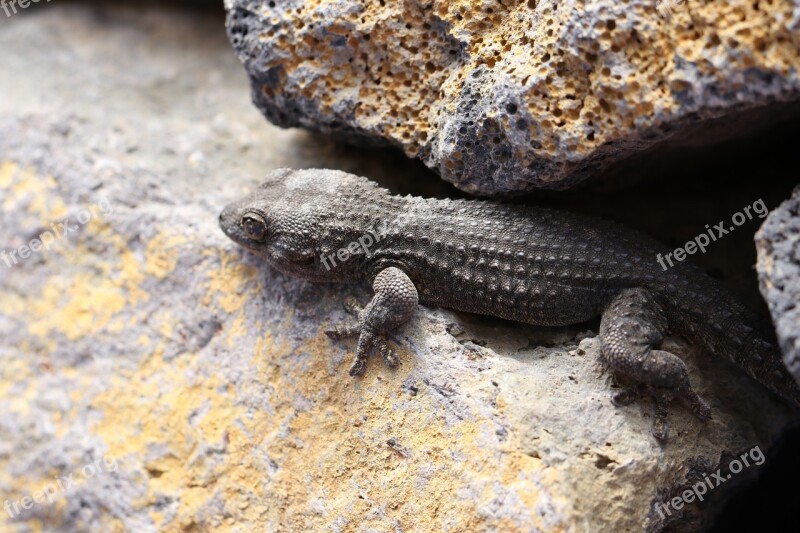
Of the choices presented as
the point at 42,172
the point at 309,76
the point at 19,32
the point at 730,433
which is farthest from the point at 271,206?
the point at 19,32

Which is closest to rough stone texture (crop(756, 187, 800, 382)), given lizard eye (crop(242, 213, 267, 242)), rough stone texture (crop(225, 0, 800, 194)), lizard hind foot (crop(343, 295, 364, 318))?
rough stone texture (crop(225, 0, 800, 194))

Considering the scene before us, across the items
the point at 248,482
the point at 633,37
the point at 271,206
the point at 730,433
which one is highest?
the point at 633,37

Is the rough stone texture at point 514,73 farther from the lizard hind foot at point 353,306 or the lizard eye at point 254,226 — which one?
the lizard hind foot at point 353,306

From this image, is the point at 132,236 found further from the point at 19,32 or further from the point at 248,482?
the point at 19,32

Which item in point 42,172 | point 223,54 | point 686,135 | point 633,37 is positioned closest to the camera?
point 633,37

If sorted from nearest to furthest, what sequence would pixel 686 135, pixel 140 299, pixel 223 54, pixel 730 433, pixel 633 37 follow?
pixel 633 37 → pixel 730 433 → pixel 686 135 → pixel 140 299 → pixel 223 54

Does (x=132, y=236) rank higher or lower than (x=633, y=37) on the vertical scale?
lower
